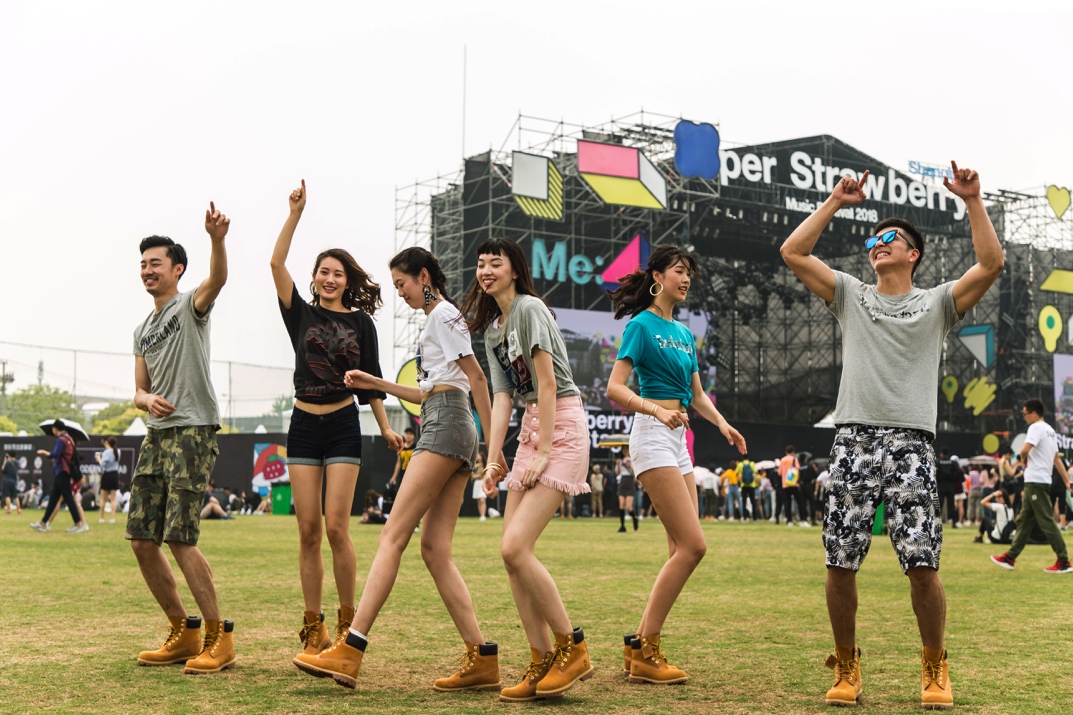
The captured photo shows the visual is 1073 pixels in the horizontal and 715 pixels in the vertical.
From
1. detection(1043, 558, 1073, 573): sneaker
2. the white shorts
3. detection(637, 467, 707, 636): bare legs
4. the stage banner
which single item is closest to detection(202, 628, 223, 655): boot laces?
detection(637, 467, 707, 636): bare legs

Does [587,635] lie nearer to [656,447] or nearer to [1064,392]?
[656,447]

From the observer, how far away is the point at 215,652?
5672 millimetres

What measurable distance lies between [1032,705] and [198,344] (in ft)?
13.7

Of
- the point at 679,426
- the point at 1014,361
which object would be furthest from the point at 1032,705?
the point at 1014,361

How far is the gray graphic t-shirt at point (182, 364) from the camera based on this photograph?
19.3 ft

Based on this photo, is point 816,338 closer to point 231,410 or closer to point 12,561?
point 231,410

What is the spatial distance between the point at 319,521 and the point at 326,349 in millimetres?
850

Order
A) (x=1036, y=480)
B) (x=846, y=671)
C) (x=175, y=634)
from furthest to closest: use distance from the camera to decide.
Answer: (x=1036, y=480)
(x=175, y=634)
(x=846, y=671)

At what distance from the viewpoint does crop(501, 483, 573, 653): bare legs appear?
5.12 m

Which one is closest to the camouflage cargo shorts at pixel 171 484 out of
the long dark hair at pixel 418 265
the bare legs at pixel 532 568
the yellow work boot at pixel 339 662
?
the yellow work boot at pixel 339 662

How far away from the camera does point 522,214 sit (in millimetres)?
39938

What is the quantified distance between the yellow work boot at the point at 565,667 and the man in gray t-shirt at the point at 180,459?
1.67m

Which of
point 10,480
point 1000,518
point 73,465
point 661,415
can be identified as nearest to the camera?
point 661,415

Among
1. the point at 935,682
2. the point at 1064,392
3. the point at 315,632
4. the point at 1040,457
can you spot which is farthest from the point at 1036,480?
the point at 1064,392
